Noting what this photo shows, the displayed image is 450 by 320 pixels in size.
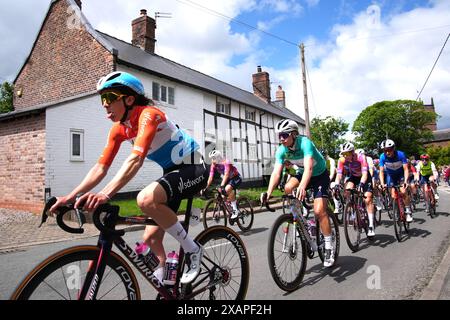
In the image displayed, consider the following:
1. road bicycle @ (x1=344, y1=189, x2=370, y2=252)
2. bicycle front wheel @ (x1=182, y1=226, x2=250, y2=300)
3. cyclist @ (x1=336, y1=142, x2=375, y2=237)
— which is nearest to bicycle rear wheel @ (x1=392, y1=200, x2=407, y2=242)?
cyclist @ (x1=336, y1=142, x2=375, y2=237)

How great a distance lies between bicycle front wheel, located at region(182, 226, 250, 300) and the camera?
2.97 meters

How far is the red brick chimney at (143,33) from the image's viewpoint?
22.7 meters

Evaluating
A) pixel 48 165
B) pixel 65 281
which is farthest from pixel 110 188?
pixel 48 165

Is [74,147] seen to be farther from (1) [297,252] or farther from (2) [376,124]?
(2) [376,124]

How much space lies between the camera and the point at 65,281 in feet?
7.04

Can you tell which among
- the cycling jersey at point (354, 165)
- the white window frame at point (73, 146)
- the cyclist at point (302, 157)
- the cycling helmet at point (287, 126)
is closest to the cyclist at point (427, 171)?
the cycling jersey at point (354, 165)

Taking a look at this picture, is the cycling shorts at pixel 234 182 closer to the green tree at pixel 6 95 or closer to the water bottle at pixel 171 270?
the water bottle at pixel 171 270

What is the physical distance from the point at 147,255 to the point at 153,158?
86 centimetres

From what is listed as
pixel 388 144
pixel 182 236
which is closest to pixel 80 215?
pixel 182 236

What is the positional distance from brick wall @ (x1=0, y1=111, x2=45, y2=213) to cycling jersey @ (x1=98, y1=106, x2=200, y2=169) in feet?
37.0

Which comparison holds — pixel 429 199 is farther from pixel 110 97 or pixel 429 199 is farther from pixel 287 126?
pixel 110 97

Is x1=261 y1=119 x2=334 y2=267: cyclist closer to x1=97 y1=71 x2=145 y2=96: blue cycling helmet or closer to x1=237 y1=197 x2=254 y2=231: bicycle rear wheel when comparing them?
x1=97 y1=71 x2=145 y2=96: blue cycling helmet

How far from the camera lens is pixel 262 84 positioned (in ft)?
123

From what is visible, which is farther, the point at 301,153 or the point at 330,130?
the point at 330,130
